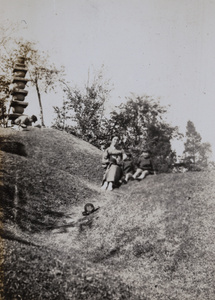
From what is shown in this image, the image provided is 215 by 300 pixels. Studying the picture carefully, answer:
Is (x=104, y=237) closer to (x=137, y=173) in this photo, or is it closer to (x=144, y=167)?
(x=137, y=173)

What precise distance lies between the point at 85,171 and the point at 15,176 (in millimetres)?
5499

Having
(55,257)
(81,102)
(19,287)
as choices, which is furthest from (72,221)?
(81,102)

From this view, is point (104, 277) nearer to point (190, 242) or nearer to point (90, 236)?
point (190, 242)

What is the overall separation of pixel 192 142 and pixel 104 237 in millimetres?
46720

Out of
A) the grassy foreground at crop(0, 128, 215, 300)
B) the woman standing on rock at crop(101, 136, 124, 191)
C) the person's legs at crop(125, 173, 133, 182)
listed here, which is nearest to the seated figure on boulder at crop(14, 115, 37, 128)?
the grassy foreground at crop(0, 128, 215, 300)

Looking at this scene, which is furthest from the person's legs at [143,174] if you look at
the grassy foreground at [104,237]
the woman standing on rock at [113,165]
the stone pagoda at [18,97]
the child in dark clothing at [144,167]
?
the stone pagoda at [18,97]

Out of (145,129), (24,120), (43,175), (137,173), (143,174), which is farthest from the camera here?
(145,129)

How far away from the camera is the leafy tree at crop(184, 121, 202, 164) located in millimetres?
52316

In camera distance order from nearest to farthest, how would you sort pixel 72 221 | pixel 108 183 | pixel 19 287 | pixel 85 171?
pixel 19 287
pixel 72 221
pixel 108 183
pixel 85 171

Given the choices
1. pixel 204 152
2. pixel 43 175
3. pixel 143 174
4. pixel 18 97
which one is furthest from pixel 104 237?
pixel 204 152

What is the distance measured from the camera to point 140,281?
7.55 m

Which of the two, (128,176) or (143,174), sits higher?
(143,174)

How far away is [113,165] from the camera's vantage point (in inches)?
576

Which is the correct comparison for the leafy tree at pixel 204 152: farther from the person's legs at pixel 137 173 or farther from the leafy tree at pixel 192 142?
the person's legs at pixel 137 173
